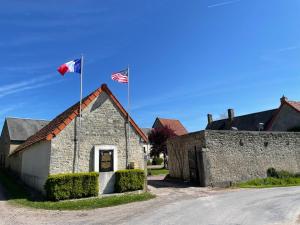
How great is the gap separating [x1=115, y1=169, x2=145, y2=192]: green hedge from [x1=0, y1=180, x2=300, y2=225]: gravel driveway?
199 centimetres

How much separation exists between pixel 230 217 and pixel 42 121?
1584 inches

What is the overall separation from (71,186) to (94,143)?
2858 millimetres

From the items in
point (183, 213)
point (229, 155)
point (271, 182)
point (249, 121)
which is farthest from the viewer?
point (249, 121)

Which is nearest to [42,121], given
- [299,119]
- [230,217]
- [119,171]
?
[119,171]

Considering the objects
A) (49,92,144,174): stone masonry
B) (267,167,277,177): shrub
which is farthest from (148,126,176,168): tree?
(49,92,144,174): stone masonry

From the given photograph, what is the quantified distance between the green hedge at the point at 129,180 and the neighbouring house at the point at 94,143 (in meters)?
0.46

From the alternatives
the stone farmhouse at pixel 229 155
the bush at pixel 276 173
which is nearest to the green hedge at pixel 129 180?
the stone farmhouse at pixel 229 155

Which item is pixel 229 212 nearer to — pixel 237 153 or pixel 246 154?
pixel 237 153

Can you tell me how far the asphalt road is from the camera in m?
9.07

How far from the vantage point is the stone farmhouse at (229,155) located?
19.0 metres

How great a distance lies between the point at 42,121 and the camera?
4409 centimetres

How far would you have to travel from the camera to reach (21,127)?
40188mm

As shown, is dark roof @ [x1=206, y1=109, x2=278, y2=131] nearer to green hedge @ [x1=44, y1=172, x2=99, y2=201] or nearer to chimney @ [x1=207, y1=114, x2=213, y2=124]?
chimney @ [x1=207, y1=114, x2=213, y2=124]

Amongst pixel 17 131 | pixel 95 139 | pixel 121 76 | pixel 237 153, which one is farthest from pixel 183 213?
pixel 17 131
